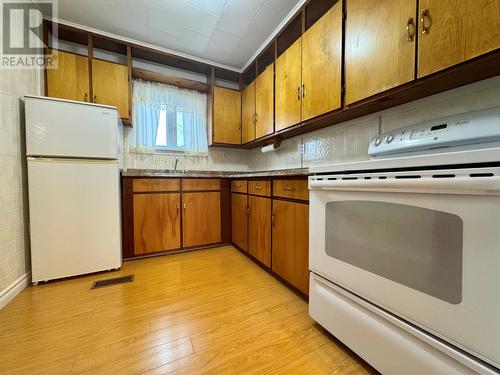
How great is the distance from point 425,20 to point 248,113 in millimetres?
1896

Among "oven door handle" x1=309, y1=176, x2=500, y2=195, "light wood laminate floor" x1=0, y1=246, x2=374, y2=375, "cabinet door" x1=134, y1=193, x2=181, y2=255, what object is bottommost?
"light wood laminate floor" x1=0, y1=246, x2=374, y2=375

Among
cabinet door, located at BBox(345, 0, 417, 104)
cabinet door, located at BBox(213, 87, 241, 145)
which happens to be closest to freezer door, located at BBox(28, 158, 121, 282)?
cabinet door, located at BBox(213, 87, 241, 145)

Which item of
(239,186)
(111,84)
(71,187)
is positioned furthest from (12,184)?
(239,186)

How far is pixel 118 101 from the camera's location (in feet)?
7.27

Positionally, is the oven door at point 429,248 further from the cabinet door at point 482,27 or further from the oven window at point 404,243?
the cabinet door at point 482,27

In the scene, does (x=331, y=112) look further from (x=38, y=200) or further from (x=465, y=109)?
(x=38, y=200)

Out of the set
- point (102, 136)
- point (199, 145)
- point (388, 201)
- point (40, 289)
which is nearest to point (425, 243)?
point (388, 201)

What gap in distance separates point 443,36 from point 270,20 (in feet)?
5.24

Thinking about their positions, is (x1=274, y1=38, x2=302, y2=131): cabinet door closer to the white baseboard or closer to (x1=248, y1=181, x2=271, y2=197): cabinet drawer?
(x1=248, y1=181, x2=271, y2=197): cabinet drawer

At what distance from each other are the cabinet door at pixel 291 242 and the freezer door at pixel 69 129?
60.6 inches

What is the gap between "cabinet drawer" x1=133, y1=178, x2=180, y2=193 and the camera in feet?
6.97

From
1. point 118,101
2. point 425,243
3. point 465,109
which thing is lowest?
point 425,243

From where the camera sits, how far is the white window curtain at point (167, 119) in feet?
8.32

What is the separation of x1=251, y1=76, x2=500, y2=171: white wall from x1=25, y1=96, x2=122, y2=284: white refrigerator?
1.75 m
